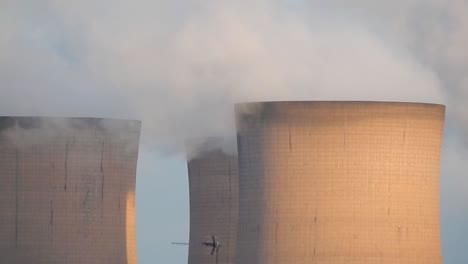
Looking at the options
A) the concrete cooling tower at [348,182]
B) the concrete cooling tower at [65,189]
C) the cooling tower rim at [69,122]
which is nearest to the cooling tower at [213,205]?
the concrete cooling tower at [65,189]

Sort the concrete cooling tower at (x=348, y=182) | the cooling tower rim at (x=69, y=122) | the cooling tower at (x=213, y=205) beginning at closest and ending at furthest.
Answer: the concrete cooling tower at (x=348, y=182), the cooling tower rim at (x=69, y=122), the cooling tower at (x=213, y=205)

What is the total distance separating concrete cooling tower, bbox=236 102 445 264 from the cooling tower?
21.9ft

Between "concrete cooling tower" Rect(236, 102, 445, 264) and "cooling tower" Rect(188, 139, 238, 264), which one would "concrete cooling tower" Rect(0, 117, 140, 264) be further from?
"concrete cooling tower" Rect(236, 102, 445, 264)

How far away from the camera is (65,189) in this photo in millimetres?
40312

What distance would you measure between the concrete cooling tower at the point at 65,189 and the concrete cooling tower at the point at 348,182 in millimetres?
5688

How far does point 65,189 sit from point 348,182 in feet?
24.1

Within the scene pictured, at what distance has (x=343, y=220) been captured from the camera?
35.0 m

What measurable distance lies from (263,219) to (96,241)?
5828 mm

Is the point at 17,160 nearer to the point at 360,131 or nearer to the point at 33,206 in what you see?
the point at 33,206

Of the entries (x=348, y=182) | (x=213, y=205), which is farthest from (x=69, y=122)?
(x=348, y=182)

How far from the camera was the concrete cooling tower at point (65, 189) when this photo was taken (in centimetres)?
3991

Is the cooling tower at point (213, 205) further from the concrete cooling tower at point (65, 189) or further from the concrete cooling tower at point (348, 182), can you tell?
the concrete cooling tower at point (348, 182)

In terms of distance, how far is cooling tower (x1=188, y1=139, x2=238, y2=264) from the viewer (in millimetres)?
42062

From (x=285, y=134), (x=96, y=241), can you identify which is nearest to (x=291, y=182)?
(x=285, y=134)
